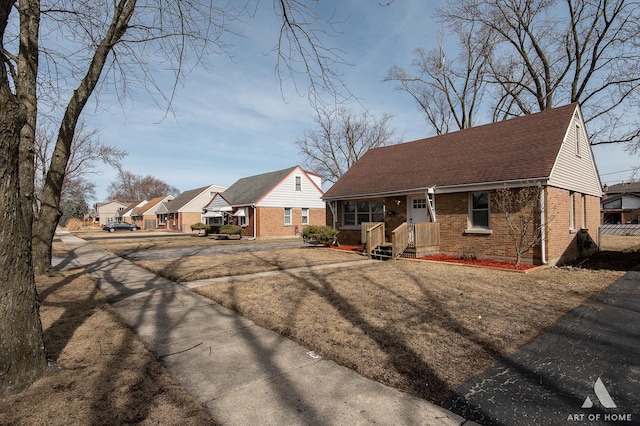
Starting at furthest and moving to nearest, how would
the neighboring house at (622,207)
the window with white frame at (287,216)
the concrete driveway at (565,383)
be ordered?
the neighboring house at (622,207)
the window with white frame at (287,216)
the concrete driveway at (565,383)

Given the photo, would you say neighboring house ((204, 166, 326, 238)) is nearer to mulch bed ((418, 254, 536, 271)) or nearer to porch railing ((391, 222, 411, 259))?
porch railing ((391, 222, 411, 259))

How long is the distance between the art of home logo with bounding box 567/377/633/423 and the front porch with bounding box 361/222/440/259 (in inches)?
383

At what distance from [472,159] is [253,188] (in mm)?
21851

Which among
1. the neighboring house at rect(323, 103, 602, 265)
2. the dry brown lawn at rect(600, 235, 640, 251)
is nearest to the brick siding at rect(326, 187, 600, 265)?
the neighboring house at rect(323, 103, 602, 265)

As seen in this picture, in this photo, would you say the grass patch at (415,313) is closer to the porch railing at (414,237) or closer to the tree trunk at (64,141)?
the porch railing at (414,237)

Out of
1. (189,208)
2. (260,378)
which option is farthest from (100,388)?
(189,208)

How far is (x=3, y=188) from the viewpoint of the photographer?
324cm

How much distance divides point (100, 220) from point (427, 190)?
9921 centimetres

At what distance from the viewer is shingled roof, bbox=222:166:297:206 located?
29062 mm

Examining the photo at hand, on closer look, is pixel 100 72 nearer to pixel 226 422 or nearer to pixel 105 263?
pixel 105 263

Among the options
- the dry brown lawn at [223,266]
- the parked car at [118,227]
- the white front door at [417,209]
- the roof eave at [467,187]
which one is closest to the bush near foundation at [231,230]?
the dry brown lawn at [223,266]

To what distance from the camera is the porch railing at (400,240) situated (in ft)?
43.3

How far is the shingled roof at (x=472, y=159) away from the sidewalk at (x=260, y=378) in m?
10.2

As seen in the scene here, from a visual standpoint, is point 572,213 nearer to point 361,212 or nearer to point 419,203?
point 419,203
